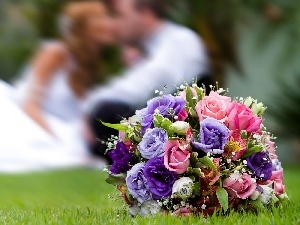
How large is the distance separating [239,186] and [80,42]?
8.10m

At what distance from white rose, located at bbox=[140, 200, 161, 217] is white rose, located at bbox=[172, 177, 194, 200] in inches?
3.6

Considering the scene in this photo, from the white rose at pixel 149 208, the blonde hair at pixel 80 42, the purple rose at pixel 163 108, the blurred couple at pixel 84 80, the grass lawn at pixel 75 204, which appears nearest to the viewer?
the grass lawn at pixel 75 204

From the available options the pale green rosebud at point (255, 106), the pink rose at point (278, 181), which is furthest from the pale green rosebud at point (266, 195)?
the pale green rosebud at point (255, 106)

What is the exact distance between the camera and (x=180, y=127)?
3.33 meters

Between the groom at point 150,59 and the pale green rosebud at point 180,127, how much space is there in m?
6.21

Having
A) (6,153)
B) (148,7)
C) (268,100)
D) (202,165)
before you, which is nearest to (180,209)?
(202,165)

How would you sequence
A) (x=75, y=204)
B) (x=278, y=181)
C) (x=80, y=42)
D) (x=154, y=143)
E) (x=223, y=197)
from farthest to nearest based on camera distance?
(x=80, y=42) → (x=75, y=204) → (x=278, y=181) → (x=154, y=143) → (x=223, y=197)

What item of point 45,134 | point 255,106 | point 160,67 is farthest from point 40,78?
point 255,106

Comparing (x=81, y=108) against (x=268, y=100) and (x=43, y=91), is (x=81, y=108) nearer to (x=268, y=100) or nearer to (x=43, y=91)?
(x=43, y=91)

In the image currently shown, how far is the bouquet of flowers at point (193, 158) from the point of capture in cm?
330

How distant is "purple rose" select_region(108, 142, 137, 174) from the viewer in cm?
344

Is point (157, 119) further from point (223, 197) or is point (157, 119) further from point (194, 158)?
point (223, 197)

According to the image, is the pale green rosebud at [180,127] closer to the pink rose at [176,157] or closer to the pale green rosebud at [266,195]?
the pink rose at [176,157]

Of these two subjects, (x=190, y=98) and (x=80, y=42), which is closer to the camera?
(x=190, y=98)
